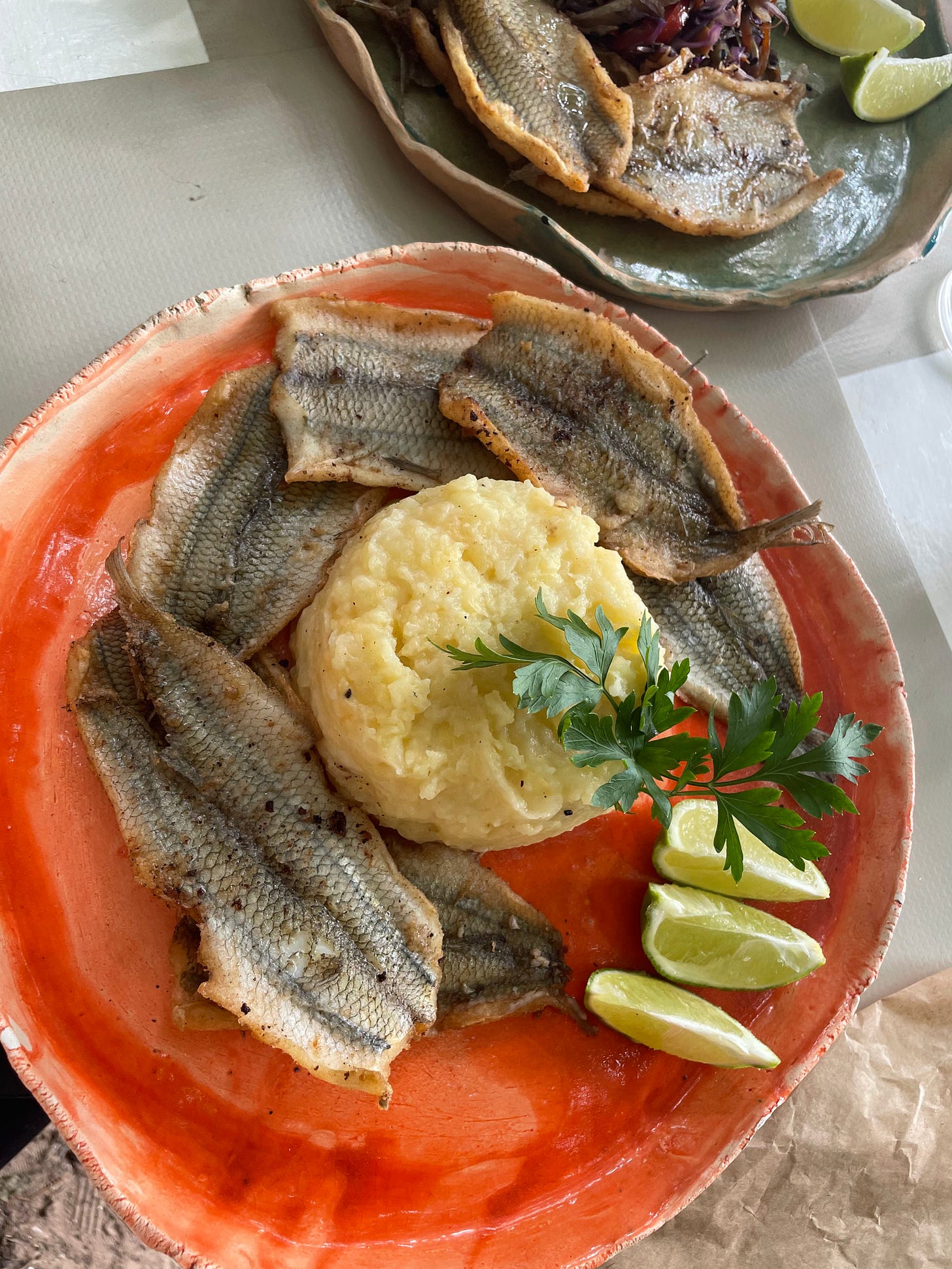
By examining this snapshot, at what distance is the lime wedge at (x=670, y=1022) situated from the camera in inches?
94.6

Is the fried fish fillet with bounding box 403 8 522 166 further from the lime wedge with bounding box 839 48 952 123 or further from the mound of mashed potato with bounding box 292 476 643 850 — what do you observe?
the lime wedge with bounding box 839 48 952 123

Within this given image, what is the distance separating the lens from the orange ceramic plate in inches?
86.5

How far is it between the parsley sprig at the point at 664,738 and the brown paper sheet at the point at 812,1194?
4.39 ft

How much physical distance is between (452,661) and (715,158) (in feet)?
7.80

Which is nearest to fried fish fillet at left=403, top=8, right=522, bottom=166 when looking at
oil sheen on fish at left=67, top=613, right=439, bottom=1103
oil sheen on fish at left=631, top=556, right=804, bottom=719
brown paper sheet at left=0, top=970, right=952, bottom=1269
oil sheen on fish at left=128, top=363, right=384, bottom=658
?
oil sheen on fish at left=128, top=363, right=384, bottom=658

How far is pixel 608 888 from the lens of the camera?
8.71 feet

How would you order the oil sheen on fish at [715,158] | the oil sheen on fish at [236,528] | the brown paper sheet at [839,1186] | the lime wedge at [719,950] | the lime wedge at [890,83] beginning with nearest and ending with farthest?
1. the oil sheen on fish at [236,528]
2. the lime wedge at [719,950]
3. the brown paper sheet at [839,1186]
4. the oil sheen on fish at [715,158]
5. the lime wedge at [890,83]

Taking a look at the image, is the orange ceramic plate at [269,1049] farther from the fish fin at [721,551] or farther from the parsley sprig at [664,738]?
the fish fin at [721,551]

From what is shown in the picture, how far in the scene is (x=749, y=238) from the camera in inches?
138

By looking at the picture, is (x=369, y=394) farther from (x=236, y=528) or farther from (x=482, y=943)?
(x=482, y=943)

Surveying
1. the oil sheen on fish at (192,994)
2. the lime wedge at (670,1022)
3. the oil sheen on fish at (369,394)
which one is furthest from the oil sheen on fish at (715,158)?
the oil sheen on fish at (192,994)

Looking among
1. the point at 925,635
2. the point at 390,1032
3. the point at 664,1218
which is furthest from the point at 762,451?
the point at 664,1218

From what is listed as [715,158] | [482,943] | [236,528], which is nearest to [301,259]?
[236,528]

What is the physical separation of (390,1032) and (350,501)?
1.38 m
